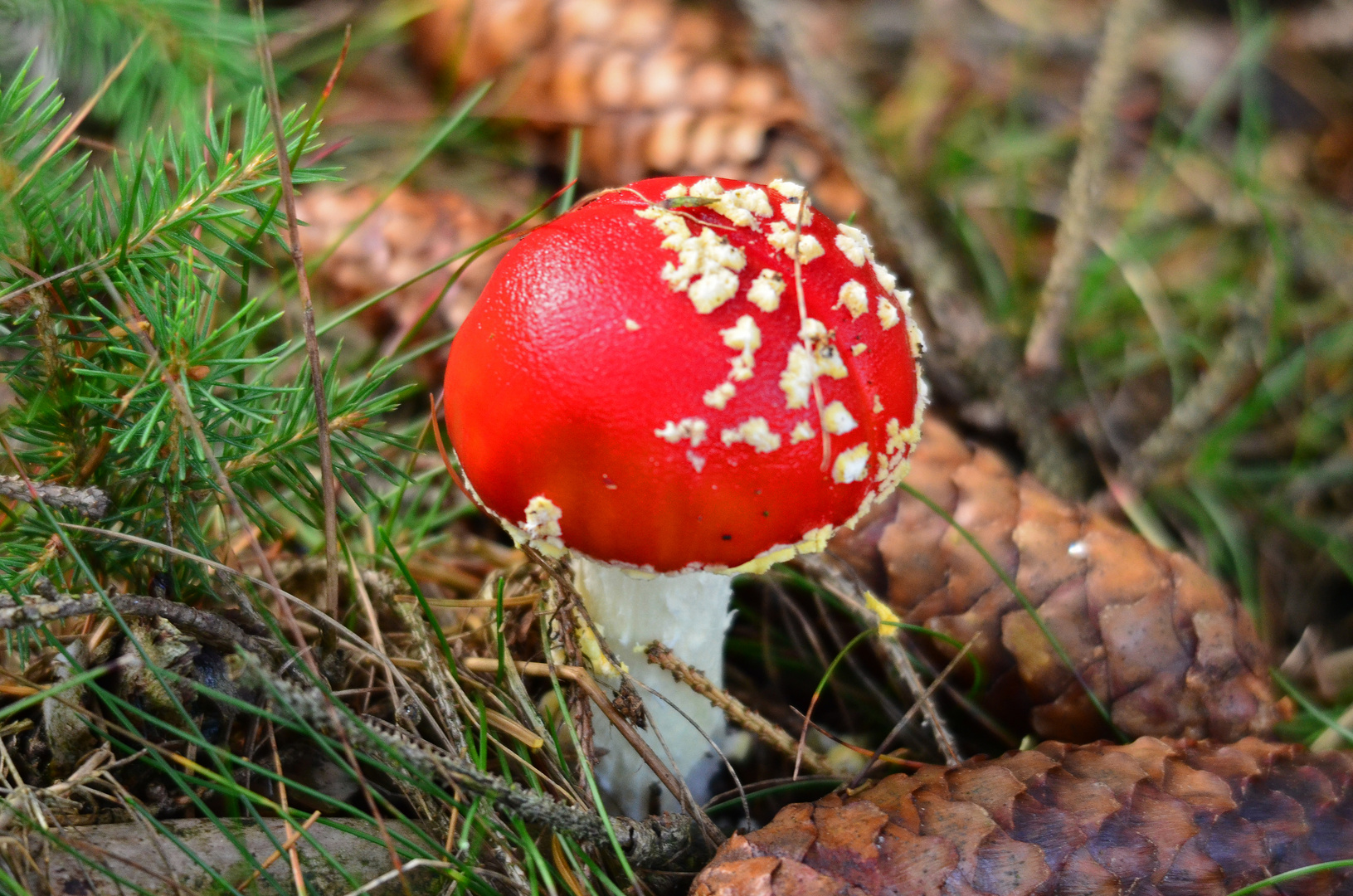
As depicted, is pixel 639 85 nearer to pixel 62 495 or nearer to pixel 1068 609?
pixel 1068 609

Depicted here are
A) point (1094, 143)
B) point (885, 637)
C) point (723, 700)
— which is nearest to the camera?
point (723, 700)

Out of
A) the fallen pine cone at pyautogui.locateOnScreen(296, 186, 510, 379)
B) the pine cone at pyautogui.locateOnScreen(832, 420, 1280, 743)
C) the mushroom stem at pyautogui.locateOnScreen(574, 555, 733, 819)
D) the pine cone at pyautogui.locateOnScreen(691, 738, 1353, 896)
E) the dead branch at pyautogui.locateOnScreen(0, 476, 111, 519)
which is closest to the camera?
the dead branch at pyautogui.locateOnScreen(0, 476, 111, 519)

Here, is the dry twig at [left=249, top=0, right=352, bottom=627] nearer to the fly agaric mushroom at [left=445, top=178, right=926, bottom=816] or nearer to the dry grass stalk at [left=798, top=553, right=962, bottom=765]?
the fly agaric mushroom at [left=445, top=178, right=926, bottom=816]

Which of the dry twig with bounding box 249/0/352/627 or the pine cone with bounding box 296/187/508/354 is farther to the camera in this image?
the pine cone with bounding box 296/187/508/354

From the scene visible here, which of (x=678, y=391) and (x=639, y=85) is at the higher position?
(x=639, y=85)

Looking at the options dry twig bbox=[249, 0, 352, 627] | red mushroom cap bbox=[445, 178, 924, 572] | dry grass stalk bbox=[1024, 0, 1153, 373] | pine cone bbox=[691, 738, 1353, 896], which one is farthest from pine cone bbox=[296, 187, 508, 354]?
pine cone bbox=[691, 738, 1353, 896]

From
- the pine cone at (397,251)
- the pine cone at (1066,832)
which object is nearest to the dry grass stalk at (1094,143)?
the pine cone at (1066,832)

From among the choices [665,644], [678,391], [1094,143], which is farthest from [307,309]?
[1094,143]
